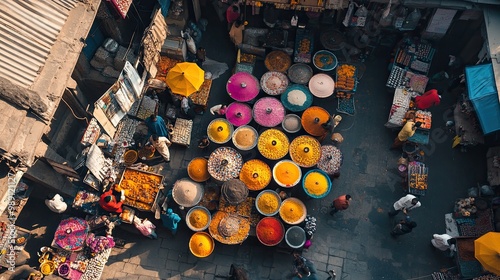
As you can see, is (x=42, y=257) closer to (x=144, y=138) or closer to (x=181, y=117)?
(x=144, y=138)

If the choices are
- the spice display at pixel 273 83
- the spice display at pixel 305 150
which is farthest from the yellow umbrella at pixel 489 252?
the spice display at pixel 273 83

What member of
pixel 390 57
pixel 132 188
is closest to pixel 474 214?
pixel 390 57

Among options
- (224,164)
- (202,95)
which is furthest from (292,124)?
(202,95)

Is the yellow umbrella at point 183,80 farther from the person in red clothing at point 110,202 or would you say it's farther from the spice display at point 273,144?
the person in red clothing at point 110,202

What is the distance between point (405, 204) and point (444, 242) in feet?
7.09

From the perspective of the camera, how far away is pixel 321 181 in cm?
1628

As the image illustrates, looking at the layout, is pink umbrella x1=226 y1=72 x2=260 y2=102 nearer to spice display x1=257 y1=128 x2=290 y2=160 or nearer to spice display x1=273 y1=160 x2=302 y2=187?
spice display x1=257 y1=128 x2=290 y2=160

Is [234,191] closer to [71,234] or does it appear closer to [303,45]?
[71,234]

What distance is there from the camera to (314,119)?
17156mm

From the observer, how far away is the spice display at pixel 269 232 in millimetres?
15398

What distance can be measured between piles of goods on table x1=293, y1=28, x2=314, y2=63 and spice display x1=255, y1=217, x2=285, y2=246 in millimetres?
8447

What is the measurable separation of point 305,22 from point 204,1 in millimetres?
5528

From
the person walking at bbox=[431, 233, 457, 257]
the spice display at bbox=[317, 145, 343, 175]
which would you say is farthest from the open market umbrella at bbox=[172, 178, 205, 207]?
the person walking at bbox=[431, 233, 457, 257]

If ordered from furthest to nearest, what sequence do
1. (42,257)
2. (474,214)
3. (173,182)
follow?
1. (173,182)
2. (474,214)
3. (42,257)
